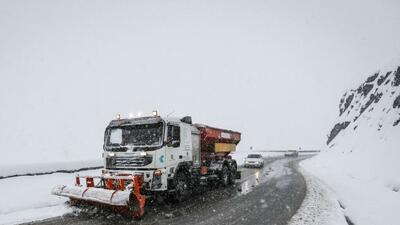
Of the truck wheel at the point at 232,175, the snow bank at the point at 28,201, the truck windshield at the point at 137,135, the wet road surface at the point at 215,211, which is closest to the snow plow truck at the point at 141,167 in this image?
the truck windshield at the point at 137,135

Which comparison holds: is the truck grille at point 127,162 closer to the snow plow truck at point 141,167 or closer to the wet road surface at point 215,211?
the snow plow truck at point 141,167

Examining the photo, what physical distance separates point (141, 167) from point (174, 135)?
1816 millimetres

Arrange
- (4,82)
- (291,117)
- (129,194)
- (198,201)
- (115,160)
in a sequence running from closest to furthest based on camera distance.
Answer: (129,194) < (115,160) < (198,201) < (4,82) < (291,117)

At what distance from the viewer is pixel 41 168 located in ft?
46.5

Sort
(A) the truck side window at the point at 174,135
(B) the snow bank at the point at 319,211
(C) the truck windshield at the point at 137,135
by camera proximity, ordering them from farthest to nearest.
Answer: (A) the truck side window at the point at 174,135
(C) the truck windshield at the point at 137,135
(B) the snow bank at the point at 319,211

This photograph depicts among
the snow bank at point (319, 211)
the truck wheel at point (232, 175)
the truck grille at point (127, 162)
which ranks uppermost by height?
the truck grille at point (127, 162)

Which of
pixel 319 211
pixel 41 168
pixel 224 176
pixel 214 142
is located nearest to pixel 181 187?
pixel 214 142

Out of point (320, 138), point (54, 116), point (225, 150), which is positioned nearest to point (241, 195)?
point (225, 150)

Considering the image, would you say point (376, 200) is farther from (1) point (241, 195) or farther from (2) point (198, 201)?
(2) point (198, 201)

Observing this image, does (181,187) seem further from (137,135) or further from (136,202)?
(136,202)

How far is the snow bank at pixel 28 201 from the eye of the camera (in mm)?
10348

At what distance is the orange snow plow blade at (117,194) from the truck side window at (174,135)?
1.80 metres

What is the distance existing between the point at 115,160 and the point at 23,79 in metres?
168

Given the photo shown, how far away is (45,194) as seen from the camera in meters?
12.5
